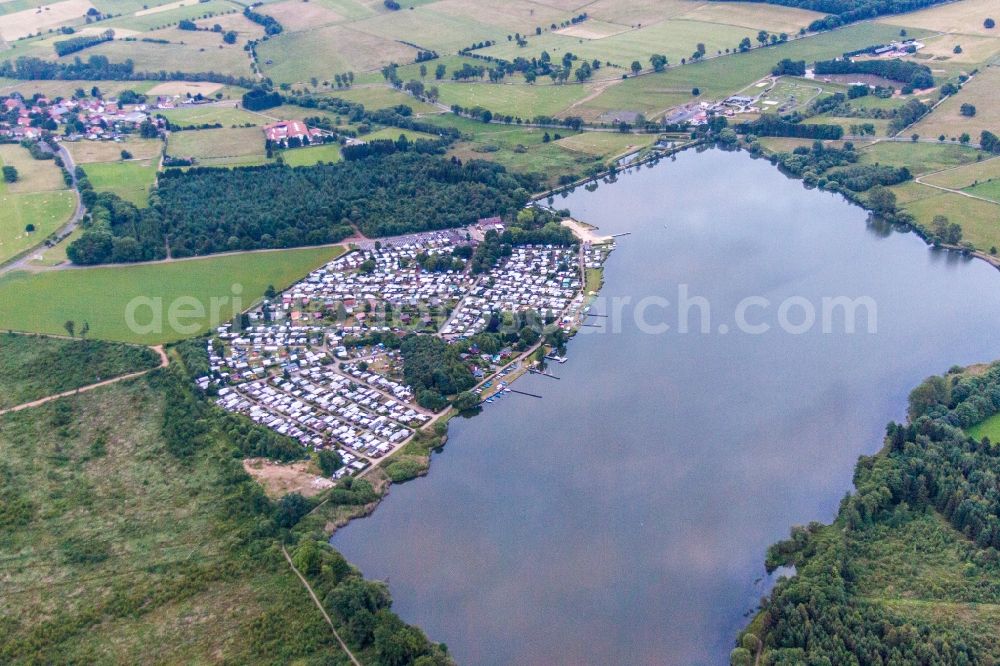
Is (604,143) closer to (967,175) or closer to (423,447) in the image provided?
(967,175)

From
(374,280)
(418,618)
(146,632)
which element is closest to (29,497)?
(146,632)

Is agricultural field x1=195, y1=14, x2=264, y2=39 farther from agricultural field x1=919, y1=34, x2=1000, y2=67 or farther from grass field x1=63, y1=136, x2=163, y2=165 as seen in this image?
agricultural field x1=919, y1=34, x2=1000, y2=67

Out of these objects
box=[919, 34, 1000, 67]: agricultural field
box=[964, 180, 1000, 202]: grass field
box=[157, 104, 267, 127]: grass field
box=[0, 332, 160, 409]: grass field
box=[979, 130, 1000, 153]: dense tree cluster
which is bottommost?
box=[0, 332, 160, 409]: grass field

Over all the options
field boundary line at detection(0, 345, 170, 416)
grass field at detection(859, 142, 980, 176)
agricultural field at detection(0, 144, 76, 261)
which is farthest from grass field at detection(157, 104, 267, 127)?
grass field at detection(859, 142, 980, 176)

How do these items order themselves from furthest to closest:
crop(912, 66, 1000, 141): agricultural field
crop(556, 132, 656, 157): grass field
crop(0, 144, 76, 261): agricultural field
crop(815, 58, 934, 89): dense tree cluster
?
crop(815, 58, 934, 89): dense tree cluster, crop(556, 132, 656, 157): grass field, crop(912, 66, 1000, 141): agricultural field, crop(0, 144, 76, 261): agricultural field

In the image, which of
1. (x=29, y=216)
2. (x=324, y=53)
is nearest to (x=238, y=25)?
(x=324, y=53)

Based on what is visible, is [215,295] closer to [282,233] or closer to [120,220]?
Answer: [282,233]
